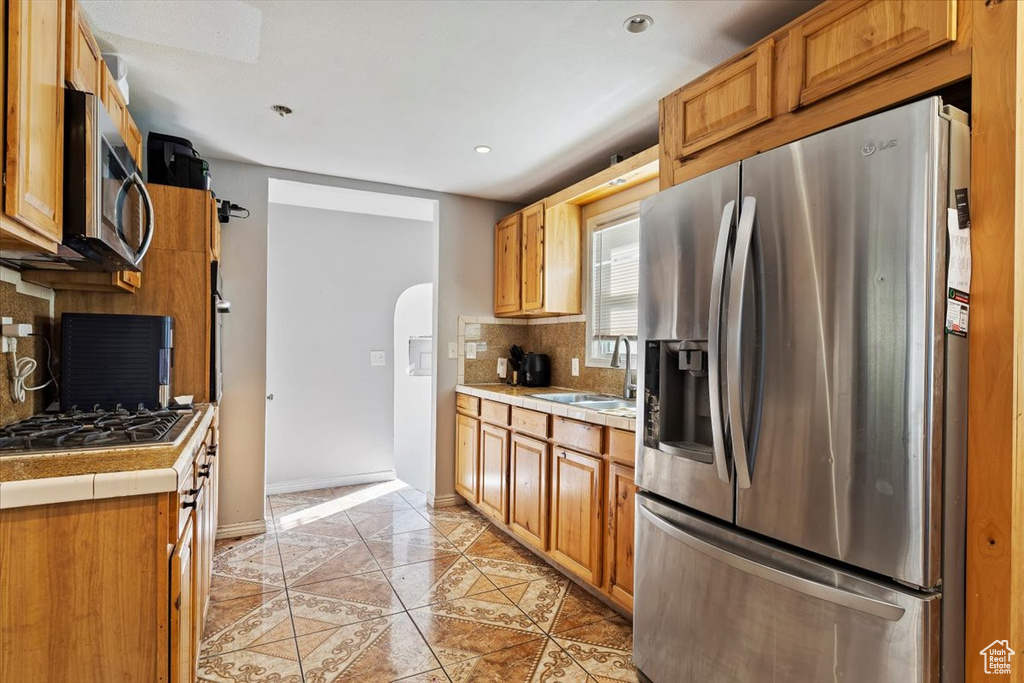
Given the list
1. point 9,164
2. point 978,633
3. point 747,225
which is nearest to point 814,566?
point 978,633

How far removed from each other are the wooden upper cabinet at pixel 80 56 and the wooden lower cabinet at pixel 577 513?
94.2 inches

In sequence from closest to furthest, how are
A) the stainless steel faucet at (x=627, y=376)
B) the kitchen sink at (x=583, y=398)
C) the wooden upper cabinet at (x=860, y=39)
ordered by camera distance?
the wooden upper cabinet at (x=860, y=39), the stainless steel faucet at (x=627, y=376), the kitchen sink at (x=583, y=398)

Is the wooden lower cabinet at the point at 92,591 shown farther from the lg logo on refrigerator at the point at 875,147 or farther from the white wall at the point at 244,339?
the white wall at the point at 244,339

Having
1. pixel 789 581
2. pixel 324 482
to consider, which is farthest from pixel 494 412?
pixel 789 581

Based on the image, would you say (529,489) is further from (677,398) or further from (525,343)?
(525,343)

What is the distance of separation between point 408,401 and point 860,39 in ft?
14.1

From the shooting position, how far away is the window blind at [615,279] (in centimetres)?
332

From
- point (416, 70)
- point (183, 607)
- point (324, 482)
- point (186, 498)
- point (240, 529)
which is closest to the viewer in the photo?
point (183, 607)

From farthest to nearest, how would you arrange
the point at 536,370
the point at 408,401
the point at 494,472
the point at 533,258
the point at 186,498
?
1. the point at 408,401
2. the point at 536,370
3. the point at 533,258
4. the point at 494,472
5. the point at 186,498

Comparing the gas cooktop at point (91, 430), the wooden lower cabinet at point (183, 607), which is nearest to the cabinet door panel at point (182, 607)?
the wooden lower cabinet at point (183, 607)

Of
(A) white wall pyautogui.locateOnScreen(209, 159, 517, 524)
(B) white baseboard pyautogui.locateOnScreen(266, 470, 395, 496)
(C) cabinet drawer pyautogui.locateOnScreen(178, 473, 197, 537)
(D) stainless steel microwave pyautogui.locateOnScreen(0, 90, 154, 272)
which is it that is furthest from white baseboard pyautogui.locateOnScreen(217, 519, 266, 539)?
(D) stainless steel microwave pyautogui.locateOnScreen(0, 90, 154, 272)

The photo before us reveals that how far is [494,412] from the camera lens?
139 inches

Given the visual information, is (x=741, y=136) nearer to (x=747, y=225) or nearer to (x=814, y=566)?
(x=747, y=225)

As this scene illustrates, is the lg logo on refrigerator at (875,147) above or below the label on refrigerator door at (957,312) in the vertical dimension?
above
